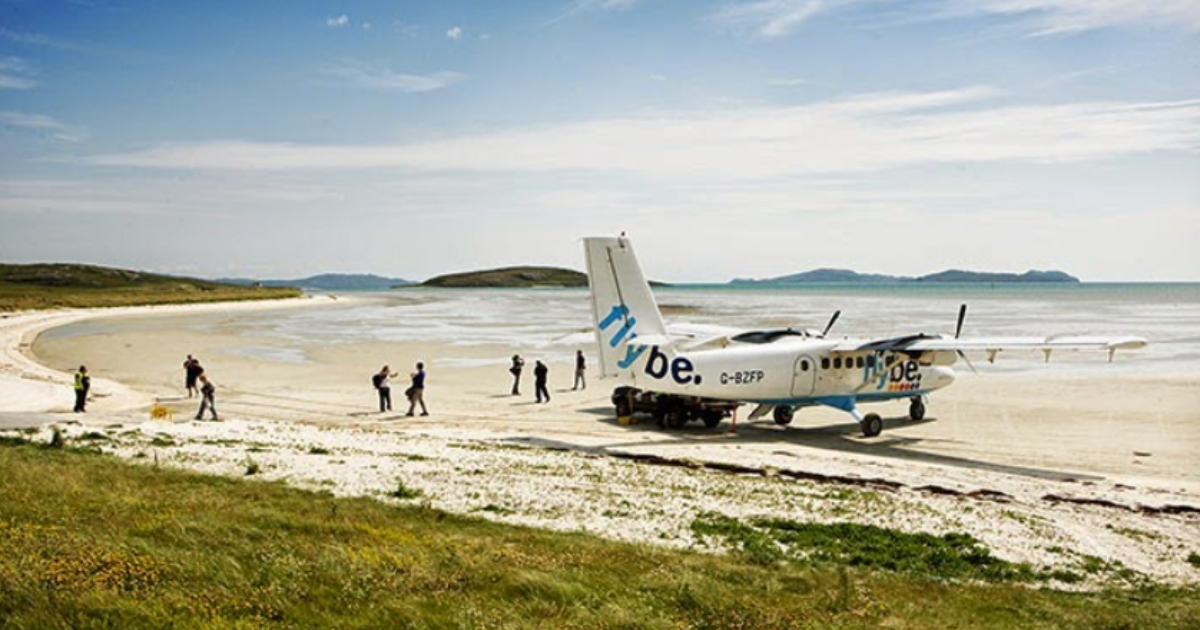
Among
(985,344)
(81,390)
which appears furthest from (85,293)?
(985,344)

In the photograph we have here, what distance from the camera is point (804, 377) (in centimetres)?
2575

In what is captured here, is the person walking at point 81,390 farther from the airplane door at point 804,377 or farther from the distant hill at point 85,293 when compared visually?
the distant hill at point 85,293

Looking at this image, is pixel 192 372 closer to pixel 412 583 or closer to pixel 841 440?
pixel 841 440

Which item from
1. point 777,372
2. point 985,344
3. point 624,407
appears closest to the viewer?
point 985,344

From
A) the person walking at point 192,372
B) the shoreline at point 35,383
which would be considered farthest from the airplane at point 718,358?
the shoreline at point 35,383

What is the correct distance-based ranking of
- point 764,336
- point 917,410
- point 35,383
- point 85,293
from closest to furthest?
point 764,336
point 917,410
point 35,383
point 85,293

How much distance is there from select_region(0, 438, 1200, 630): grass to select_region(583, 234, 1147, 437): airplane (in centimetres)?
1225

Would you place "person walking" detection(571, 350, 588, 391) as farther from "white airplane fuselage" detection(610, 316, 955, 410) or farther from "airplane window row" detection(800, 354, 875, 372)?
"airplane window row" detection(800, 354, 875, 372)

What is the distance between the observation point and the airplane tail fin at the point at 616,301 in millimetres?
24859

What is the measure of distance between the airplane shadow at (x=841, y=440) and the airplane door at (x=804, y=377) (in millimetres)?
1284

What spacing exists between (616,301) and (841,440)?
24.2 feet

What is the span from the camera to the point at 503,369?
41.9 meters

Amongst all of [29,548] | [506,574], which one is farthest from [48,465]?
[506,574]

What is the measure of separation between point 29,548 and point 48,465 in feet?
23.9
